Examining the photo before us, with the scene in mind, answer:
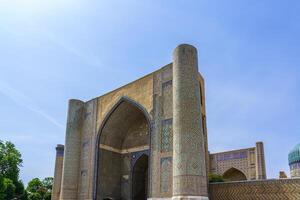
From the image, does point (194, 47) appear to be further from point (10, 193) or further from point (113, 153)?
point (10, 193)

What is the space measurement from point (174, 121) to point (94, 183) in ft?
17.8

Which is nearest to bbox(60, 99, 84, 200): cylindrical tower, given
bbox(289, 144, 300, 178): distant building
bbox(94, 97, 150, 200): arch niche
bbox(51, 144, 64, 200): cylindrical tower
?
bbox(94, 97, 150, 200): arch niche

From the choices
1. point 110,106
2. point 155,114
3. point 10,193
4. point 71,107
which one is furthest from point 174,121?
point 10,193

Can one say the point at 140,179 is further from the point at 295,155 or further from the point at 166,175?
the point at 295,155

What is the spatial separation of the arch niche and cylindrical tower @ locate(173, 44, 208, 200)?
3769 millimetres

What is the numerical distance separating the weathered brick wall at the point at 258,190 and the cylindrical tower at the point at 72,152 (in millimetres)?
6773

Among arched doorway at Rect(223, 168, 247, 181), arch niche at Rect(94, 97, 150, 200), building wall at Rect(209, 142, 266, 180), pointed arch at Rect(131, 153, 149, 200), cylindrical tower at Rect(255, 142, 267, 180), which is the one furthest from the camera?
arched doorway at Rect(223, 168, 247, 181)

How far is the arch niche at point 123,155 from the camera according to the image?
13664 millimetres

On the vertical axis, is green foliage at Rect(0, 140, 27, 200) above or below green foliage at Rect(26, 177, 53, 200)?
above

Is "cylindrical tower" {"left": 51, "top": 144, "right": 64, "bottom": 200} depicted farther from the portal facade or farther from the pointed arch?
the pointed arch

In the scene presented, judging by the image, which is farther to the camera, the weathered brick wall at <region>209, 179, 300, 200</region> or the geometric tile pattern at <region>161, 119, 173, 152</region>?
the geometric tile pattern at <region>161, 119, 173, 152</region>

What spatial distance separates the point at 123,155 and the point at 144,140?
1519 mm

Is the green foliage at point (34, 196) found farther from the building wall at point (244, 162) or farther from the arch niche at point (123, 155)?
the building wall at point (244, 162)

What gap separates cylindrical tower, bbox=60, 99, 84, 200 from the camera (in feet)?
45.0
